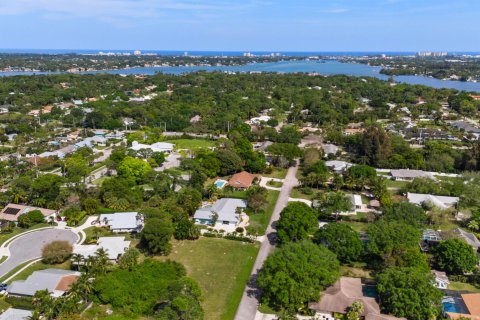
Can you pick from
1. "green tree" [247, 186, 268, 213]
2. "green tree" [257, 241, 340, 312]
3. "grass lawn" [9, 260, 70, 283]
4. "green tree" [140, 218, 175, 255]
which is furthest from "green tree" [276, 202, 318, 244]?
"grass lawn" [9, 260, 70, 283]

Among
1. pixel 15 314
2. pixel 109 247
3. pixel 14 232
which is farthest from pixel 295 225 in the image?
pixel 14 232

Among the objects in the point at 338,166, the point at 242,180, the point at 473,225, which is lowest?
the point at 242,180

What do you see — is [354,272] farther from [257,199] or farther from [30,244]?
[30,244]

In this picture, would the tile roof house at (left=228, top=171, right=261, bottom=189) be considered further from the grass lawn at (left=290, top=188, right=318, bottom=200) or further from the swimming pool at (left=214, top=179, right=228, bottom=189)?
the grass lawn at (left=290, top=188, right=318, bottom=200)

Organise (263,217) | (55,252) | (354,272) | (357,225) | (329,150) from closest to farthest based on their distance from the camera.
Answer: (354,272) → (55,252) → (357,225) → (263,217) → (329,150)

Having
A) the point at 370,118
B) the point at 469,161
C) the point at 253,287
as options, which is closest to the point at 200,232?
the point at 253,287

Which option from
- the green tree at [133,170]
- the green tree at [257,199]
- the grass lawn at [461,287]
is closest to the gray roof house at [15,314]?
the green tree at [257,199]
